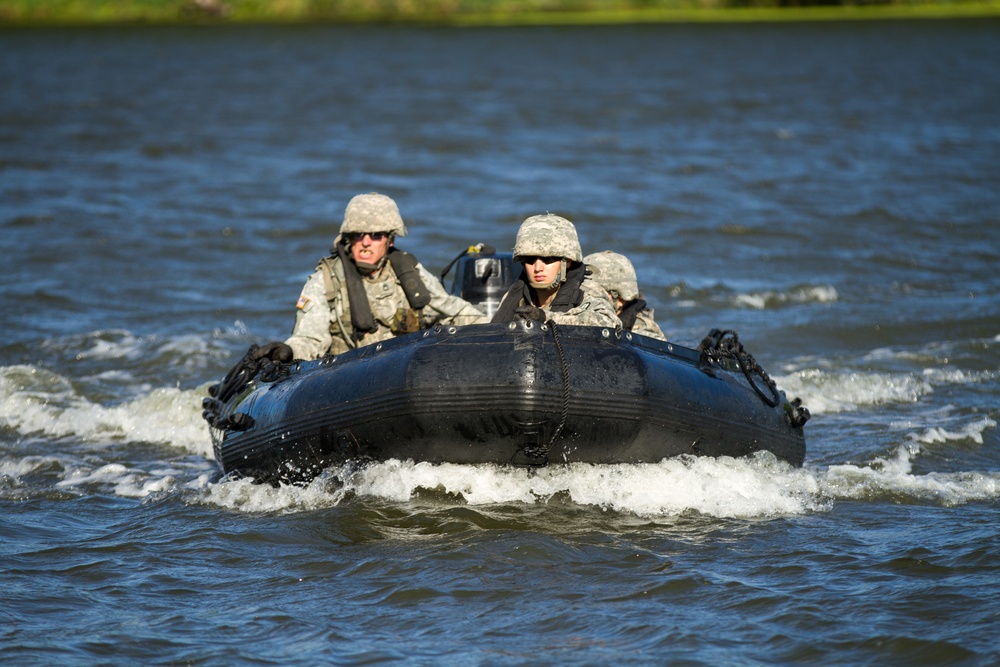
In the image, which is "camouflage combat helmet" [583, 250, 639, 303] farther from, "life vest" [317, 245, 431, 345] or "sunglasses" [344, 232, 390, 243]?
"sunglasses" [344, 232, 390, 243]

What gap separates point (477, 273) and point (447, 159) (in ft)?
42.2

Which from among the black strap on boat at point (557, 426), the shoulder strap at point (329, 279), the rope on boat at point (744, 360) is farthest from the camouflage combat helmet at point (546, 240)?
the shoulder strap at point (329, 279)

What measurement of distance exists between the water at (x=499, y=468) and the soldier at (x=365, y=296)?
102 cm

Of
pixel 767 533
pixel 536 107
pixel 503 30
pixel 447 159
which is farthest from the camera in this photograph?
pixel 503 30

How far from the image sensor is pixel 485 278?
891 centimetres

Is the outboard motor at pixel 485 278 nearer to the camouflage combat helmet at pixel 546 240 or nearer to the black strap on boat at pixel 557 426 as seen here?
the camouflage combat helmet at pixel 546 240

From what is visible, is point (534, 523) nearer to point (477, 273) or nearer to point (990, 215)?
point (477, 273)

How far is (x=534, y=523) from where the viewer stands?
6961 mm

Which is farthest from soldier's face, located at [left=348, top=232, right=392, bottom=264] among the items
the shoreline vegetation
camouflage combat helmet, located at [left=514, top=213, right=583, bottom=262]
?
the shoreline vegetation

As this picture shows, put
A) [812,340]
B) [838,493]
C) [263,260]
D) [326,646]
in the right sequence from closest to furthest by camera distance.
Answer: [326,646] → [838,493] → [812,340] → [263,260]

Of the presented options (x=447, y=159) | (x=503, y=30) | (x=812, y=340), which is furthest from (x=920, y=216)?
(x=503, y=30)

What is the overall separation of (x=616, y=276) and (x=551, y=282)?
3.01 ft

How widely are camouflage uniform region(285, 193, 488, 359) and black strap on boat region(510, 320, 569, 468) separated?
1550 mm

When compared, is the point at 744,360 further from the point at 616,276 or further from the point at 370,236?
the point at 370,236
